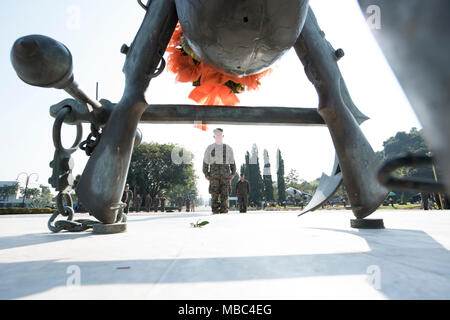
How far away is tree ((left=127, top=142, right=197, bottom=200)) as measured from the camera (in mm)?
33406

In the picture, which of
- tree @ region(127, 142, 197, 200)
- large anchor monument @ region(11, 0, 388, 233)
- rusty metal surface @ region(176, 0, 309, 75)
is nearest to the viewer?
rusty metal surface @ region(176, 0, 309, 75)

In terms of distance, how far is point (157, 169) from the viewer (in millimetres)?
35188

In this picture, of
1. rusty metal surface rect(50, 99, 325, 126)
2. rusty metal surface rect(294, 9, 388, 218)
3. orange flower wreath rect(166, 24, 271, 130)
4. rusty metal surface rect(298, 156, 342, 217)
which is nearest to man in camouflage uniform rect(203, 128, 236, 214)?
orange flower wreath rect(166, 24, 271, 130)

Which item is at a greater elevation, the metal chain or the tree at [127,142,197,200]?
the tree at [127,142,197,200]

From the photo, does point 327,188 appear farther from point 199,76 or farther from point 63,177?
point 63,177

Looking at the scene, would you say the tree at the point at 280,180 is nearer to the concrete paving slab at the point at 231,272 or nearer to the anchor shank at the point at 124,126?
the anchor shank at the point at 124,126

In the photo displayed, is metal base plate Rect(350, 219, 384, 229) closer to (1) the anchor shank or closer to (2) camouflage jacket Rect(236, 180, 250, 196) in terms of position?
(1) the anchor shank

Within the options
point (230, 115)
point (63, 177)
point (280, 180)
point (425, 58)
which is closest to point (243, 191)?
point (230, 115)

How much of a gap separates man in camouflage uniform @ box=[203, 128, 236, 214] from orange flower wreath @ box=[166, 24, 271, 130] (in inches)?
167

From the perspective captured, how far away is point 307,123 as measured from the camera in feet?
9.51

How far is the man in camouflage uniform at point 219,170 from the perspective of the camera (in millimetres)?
7207

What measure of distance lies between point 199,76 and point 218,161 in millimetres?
4664

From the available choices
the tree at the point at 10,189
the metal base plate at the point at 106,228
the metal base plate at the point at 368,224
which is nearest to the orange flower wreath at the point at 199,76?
the metal base plate at the point at 106,228
